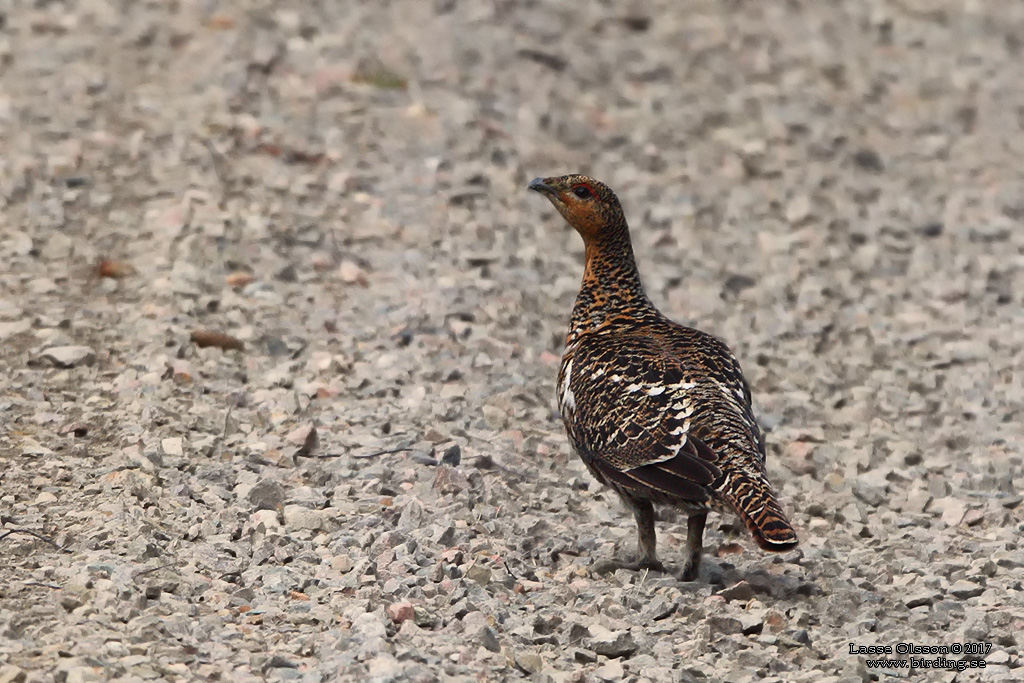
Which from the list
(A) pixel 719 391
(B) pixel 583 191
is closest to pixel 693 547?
(A) pixel 719 391

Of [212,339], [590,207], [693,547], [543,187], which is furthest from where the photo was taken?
[212,339]

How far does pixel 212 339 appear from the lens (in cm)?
972

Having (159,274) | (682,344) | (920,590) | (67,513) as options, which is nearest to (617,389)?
(682,344)

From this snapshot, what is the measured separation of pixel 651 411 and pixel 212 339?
11.2 ft

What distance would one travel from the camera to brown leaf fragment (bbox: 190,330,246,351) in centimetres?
970

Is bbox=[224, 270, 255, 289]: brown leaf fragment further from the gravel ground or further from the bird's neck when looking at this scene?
the bird's neck

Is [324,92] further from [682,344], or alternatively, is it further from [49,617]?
[49,617]

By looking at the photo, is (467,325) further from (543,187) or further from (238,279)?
(238,279)

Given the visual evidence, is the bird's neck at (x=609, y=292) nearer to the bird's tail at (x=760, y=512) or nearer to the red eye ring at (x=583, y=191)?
the red eye ring at (x=583, y=191)

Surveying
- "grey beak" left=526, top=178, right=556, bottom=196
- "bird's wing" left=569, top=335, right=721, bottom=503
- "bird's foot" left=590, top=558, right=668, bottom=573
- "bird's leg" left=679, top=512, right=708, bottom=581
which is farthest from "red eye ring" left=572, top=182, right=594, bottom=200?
"bird's foot" left=590, top=558, right=668, bottom=573

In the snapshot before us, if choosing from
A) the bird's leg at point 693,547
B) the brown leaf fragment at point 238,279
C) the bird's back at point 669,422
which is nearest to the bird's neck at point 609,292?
the bird's back at point 669,422

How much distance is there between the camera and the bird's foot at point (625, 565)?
7723mm

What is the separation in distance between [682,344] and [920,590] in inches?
70.2

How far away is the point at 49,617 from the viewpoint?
6.30 metres
